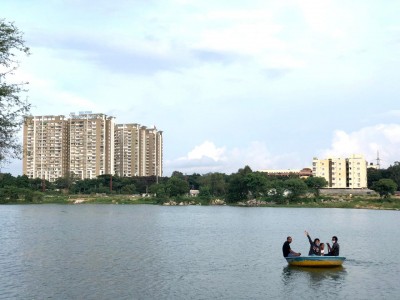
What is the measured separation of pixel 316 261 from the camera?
39.0 meters

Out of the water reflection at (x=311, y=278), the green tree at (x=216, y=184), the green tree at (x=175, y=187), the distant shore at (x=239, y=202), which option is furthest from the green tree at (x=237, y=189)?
the water reflection at (x=311, y=278)

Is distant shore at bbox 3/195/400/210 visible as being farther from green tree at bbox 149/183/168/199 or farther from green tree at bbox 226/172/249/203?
green tree at bbox 226/172/249/203

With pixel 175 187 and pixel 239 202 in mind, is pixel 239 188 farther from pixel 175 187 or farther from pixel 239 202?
pixel 175 187

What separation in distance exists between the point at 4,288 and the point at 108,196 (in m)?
159

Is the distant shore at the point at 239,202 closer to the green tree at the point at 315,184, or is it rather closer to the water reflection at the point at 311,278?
the green tree at the point at 315,184

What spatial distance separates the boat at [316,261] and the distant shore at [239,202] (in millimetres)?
123106

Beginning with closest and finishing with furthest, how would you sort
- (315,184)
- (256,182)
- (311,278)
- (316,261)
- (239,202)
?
(311,278) < (316,261) < (256,182) < (239,202) < (315,184)

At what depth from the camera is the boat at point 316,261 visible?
128ft

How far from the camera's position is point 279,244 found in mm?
56938

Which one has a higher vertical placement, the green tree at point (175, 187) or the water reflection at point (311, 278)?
the green tree at point (175, 187)

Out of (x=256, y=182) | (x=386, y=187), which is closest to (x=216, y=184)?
(x=256, y=182)

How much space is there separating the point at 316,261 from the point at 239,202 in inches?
5327

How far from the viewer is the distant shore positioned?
16012cm

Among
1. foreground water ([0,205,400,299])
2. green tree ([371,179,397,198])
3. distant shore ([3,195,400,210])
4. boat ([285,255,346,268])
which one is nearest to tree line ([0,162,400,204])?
green tree ([371,179,397,198])
